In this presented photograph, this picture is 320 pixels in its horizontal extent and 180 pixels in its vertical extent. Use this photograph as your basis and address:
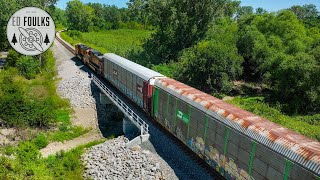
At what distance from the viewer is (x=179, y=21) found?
47.7m

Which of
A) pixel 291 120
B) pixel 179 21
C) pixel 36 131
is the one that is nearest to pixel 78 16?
pixel 179 21

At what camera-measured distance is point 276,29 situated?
4700cm

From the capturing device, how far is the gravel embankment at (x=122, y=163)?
737 inches

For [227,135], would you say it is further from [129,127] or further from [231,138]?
[129,127]

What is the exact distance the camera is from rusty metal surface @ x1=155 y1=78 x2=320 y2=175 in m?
11.6

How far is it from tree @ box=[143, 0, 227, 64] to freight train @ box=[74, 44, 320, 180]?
23296 millimetres

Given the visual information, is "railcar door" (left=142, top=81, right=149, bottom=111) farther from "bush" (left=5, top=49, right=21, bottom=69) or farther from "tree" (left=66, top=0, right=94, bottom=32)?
"tree" (left=66, top=0, right=94, bottom=32)

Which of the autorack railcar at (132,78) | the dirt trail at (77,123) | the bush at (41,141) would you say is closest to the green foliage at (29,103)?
the dirt trail at (77,123)

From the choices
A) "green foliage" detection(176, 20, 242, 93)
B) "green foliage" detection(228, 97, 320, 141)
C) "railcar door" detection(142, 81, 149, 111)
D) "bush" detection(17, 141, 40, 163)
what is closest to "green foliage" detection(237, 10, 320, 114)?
"green foliage" detection(228, 97, 320, 141)

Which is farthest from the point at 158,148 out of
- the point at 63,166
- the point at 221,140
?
the point at 63,166

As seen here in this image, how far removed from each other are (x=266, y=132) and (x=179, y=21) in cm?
3665

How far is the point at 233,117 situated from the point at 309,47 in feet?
105

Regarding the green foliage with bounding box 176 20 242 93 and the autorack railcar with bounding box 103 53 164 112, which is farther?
the green foliage with bounding box 176 20 242 93

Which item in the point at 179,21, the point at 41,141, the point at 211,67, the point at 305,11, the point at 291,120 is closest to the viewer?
the point at 41,141
